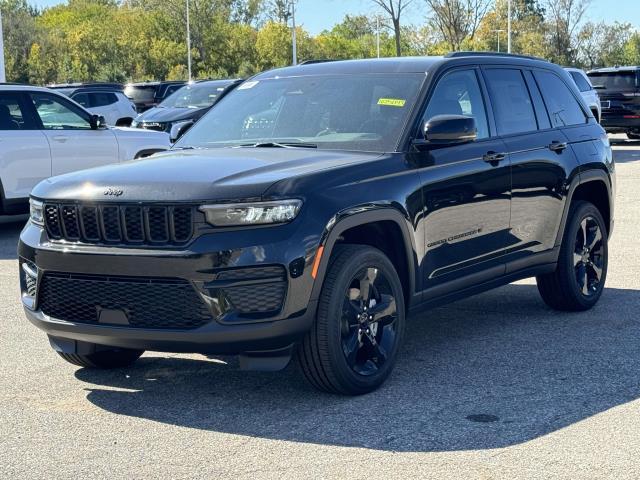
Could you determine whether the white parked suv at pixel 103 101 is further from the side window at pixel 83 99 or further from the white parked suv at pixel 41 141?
the white parked suv at pixel 41 141

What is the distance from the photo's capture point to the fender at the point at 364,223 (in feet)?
17.1

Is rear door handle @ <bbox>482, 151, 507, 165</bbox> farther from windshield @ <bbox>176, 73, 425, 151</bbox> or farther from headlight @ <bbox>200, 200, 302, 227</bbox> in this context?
headlight @ <bbox>200, 200, 302, 227</bbox>

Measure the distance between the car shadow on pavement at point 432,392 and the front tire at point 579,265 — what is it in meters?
0.36

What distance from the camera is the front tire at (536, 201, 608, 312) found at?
7.54 meters

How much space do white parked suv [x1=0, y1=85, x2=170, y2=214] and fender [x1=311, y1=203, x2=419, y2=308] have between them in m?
7.94

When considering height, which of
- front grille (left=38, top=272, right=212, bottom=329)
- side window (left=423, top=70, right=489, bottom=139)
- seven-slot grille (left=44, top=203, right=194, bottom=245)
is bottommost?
front grille (left=38, top=272, right=212, bottom=329)

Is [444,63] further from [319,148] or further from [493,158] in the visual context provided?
[319,148]

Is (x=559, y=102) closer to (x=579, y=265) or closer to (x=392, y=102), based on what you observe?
(x=579, y=265)

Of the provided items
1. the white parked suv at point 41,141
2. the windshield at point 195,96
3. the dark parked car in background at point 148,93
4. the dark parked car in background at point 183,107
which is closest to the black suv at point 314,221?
the white parked suv at point 41,141

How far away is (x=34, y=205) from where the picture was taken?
18.6 feet

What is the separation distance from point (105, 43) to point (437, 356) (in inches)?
2934

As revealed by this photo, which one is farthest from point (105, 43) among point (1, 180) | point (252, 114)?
point (252, 114)

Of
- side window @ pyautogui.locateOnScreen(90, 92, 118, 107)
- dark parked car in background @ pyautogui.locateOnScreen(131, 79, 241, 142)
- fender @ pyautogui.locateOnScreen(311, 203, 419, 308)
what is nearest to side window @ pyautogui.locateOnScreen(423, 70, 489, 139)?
fender @ pyautogui.locateOnScreen(311, 203, 419, 308)

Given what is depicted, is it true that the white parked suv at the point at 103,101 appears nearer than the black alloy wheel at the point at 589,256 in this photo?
No
